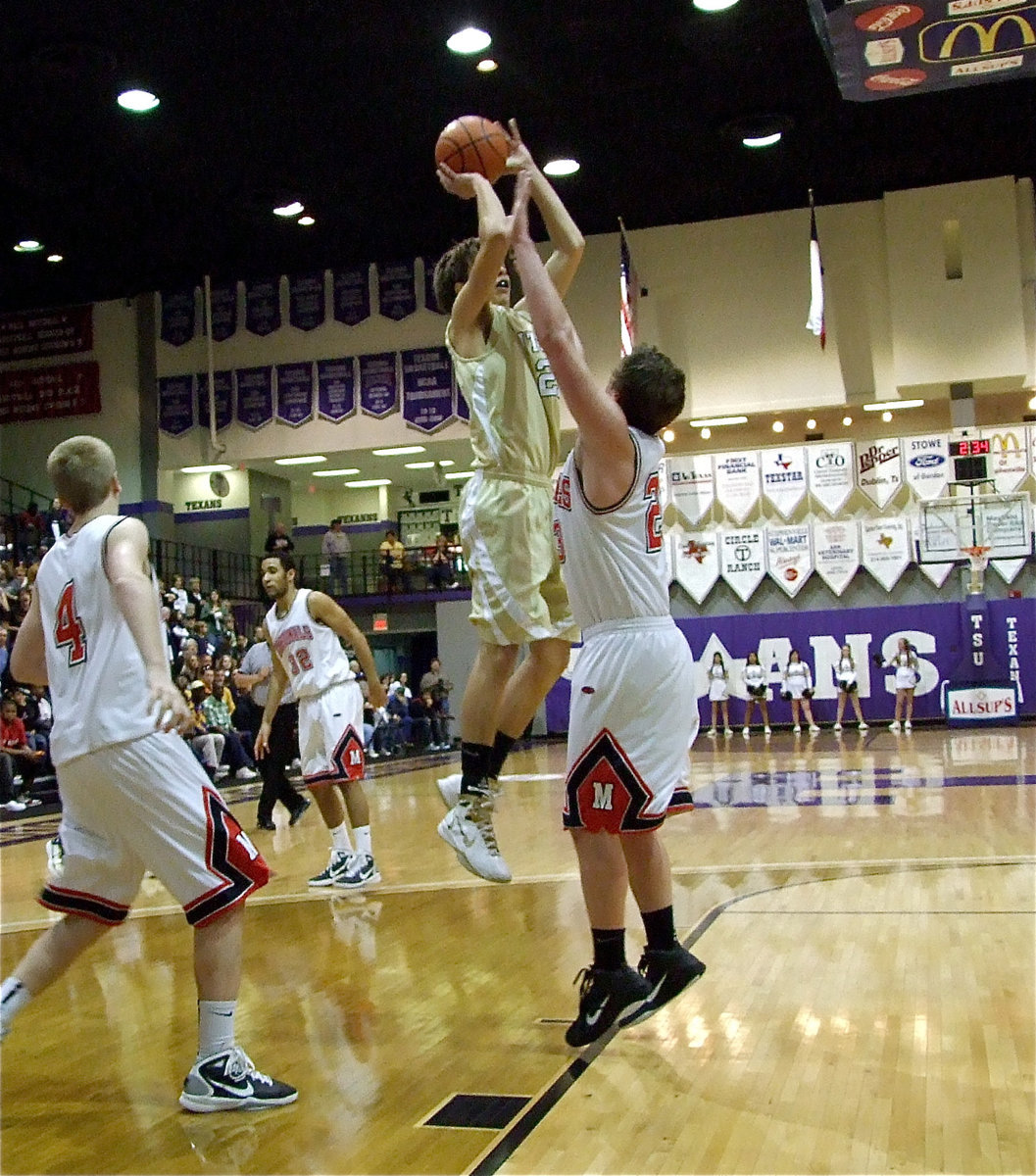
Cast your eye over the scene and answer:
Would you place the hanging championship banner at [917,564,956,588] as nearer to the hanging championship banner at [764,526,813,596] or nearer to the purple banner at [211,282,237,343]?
the hanging championship banner at [764,526,813,596]

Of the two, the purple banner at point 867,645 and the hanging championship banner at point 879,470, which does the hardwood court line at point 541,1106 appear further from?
the hanging championship banner at point 879,470

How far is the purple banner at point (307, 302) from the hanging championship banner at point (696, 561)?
7.33 m

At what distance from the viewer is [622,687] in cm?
370

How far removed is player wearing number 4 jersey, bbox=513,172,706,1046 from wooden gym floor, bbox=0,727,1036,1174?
0.25 metres

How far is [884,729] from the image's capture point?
67.6 feet

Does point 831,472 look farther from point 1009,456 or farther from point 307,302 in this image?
point 307,302

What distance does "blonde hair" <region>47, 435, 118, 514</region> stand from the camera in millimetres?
3461

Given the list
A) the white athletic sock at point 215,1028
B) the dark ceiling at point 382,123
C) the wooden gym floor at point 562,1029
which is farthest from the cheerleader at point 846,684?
the white athletic sock at point 215,1028

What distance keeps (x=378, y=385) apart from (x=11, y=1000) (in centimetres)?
1958

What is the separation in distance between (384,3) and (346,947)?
1063 centimetres

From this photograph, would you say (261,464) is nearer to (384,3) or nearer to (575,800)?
(384,3)

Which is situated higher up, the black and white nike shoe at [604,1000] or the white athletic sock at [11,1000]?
the white athletic sock at [11,1000]

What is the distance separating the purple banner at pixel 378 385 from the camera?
73.4 ft

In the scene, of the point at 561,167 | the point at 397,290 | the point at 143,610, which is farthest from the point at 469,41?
the point at 143,610
